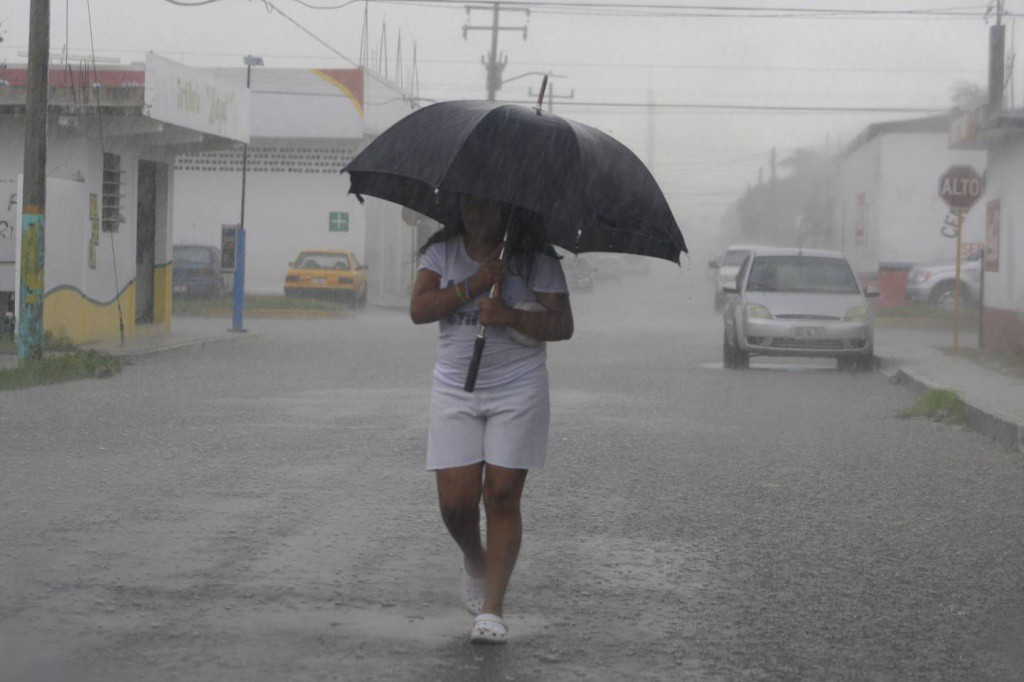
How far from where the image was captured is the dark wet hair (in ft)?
17.9

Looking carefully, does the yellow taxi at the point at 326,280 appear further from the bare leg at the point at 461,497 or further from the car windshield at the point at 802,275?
the bare leg at the point at 461,497

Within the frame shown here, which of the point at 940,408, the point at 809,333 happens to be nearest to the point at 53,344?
the point at 809,333

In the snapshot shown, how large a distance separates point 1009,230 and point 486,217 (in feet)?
63.5

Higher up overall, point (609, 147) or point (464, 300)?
point (609, 147)

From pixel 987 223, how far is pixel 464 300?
2101 cm

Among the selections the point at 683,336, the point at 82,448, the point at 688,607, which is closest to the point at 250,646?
the point at 688,607

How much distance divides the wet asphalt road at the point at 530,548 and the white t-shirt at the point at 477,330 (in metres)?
0.95

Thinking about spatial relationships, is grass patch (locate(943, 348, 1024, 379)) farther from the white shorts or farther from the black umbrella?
the white shorts

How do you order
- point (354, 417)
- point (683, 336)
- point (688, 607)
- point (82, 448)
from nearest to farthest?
1. point (688, 607)
2. point (82, 448)
3. point (354, 417)
4. point (683, 336)

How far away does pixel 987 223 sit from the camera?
24812 millimetres

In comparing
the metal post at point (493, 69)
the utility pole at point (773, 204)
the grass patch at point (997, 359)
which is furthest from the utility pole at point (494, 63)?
the utility pole at point (773, 204)

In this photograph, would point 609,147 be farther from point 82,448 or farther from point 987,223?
point 987,223

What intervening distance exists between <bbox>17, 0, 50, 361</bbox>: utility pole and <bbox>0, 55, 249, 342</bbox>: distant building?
143 cm

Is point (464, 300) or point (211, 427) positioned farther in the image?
point (211, 427)
